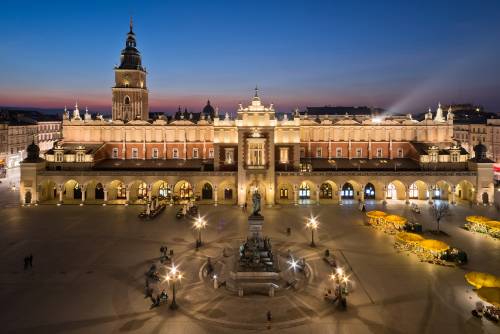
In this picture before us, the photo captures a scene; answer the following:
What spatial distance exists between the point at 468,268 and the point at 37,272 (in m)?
35.9

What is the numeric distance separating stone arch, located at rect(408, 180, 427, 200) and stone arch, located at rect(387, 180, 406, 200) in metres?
1.12

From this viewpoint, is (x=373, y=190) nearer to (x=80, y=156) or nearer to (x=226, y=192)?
(x=226, y=192)

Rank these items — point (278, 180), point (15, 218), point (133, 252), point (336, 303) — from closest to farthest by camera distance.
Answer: point (336, 303), point (133, 252), point (15, 218), point (278, 180)

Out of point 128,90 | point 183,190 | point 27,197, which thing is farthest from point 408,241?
point 128,90

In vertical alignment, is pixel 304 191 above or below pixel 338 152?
below

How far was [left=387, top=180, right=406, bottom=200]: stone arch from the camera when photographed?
67.6m

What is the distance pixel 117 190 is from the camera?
2731 inches

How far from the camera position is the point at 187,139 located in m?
77.1

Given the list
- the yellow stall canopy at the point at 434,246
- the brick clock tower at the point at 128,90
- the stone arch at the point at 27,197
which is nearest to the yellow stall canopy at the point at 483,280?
the yellow stall canopy at the point at 434,246

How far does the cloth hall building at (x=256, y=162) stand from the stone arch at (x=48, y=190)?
0.25 meters

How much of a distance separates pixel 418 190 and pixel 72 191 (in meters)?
56.9

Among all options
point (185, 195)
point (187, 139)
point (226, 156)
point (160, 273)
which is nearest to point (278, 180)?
point (226, 156)

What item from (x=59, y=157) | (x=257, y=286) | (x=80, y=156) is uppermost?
(x=80, y=156)

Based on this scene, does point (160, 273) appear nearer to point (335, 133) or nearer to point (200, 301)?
point (200, 301)
